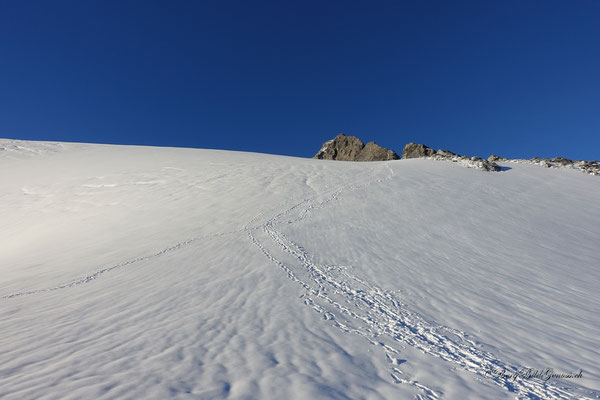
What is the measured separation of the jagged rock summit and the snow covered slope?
38.6 meters

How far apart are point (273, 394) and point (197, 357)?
1489mm

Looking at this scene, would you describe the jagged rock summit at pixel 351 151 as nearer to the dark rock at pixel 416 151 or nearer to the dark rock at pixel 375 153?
the dark rock at pixel 375 153

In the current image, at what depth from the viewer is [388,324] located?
608 centimetres

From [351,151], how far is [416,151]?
616 inches

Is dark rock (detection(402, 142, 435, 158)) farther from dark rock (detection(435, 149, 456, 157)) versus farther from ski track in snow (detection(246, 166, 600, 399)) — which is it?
ski track in snow (detection(246, 166, 600, 399))

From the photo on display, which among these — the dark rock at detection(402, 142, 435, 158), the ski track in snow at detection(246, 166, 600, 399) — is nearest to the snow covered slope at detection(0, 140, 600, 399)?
the ski track in snow at detection(246, 166, 600, 399)

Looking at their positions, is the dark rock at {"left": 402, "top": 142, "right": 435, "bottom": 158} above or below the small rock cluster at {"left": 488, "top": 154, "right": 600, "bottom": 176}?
above

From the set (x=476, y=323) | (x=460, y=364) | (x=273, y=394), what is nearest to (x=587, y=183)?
(x=476, y=323)

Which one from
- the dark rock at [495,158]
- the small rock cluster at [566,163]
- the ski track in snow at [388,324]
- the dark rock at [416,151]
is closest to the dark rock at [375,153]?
the dark rock at [416,151]

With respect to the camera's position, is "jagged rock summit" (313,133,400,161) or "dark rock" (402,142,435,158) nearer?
"dark rock" (402,142,435,158)

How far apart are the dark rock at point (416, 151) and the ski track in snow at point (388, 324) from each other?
→ 4577 cm

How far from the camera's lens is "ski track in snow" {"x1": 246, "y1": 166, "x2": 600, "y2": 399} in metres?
4.40

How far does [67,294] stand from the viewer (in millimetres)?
7691

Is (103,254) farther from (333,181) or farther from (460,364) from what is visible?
(333,181)
